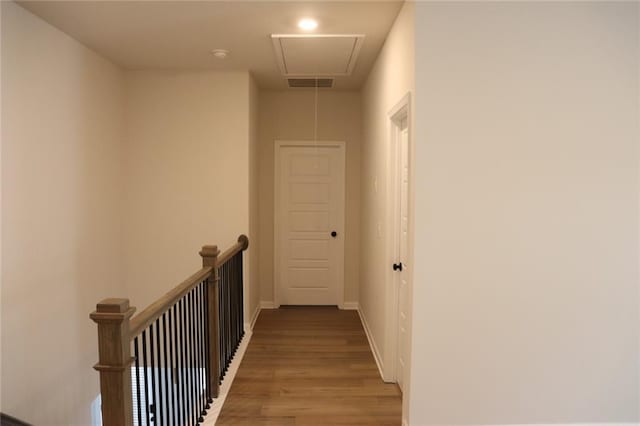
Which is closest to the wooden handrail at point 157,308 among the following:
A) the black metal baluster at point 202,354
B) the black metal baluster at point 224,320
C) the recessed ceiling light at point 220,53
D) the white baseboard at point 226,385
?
the black metal baluster at point 202,354

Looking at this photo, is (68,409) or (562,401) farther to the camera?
(68,409)

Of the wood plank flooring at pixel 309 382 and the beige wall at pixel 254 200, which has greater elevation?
the beige wall at pixel 254 200

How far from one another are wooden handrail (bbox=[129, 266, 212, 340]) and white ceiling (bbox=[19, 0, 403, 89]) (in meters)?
1.69

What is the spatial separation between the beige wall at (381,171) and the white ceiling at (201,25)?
215mm

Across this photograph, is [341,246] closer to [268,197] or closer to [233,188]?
[268,197]

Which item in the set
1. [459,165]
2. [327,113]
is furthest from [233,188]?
[459,165]

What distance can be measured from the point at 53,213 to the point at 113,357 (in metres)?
1.91

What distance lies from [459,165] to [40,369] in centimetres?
302

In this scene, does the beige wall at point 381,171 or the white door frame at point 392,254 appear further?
the white door frame at point 392,254

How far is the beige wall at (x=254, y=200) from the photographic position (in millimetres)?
4516

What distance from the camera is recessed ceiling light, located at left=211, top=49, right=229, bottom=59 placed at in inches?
143

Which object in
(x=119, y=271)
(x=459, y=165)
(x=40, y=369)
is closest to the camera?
(x=459, y=165)

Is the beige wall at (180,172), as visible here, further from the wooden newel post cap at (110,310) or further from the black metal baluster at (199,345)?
the wooden newel post cap at (110,310)

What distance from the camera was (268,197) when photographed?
536cm
